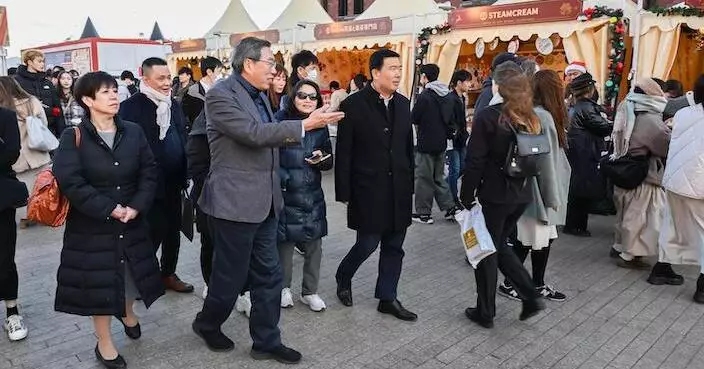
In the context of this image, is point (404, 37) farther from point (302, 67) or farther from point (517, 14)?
point (302, 67)

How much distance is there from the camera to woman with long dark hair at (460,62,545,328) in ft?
11.2

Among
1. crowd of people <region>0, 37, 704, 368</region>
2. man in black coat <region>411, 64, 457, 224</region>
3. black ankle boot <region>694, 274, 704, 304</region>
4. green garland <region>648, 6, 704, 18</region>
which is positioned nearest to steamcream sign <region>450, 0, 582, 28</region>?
green garland <region>648, 6, 704, 18</region>

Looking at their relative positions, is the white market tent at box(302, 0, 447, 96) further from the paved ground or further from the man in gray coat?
the man in gray coat

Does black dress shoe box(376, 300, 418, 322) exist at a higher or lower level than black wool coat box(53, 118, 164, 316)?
lower

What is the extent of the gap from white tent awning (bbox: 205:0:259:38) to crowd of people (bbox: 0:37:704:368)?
12998 millimetres

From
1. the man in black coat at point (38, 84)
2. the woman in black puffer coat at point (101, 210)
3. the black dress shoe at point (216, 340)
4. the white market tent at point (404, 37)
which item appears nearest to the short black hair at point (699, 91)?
the black dress shoe at point (216, 340)

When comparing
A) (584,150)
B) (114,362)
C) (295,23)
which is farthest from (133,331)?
(295,23)

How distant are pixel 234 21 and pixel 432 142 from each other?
12980mm

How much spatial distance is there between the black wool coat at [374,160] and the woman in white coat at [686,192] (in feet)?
6.83

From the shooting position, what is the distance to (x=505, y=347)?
136 inches

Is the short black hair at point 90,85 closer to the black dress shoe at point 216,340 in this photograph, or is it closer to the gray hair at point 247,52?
the gray hair at point 247,52

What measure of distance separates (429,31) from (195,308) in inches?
302

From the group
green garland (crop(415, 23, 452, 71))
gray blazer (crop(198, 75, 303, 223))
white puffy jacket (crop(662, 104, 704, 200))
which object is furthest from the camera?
green garland (crop(415, 23, 452, 71))

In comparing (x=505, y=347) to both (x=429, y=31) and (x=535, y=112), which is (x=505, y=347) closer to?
(x=535, y=112)
